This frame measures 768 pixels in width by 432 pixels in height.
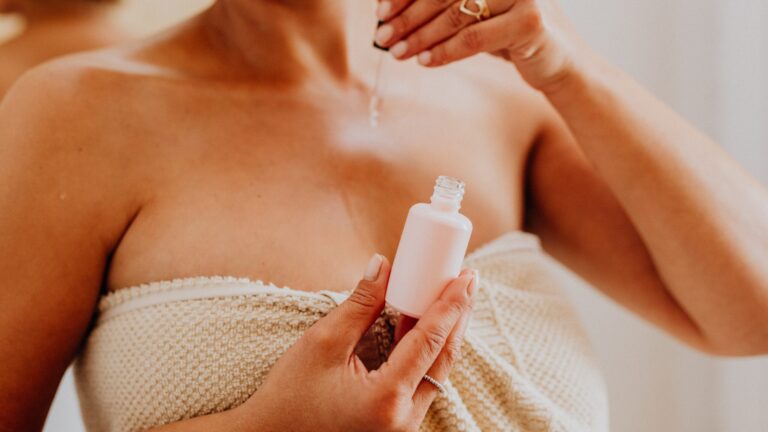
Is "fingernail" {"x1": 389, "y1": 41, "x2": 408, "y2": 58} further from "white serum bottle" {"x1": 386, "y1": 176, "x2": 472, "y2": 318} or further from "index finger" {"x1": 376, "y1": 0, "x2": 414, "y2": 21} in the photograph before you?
"white serum bottle" {"x1": 386, "y1": 176, "x2": 472, "y2": 318}

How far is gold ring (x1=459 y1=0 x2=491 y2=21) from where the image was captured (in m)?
0.71

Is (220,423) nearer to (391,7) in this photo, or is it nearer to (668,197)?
(391,7)

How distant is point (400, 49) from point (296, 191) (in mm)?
184

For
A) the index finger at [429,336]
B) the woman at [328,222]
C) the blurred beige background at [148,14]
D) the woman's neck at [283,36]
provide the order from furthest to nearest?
the blurred beige background at [148,14], the woman's neck at [283,36], the woman at [328,222], the index finger at [429,336]

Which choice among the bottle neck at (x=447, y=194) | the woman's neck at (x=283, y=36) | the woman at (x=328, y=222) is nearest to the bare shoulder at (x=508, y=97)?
the woman at (x=328, y=222)

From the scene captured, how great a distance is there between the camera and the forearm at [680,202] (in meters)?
0.85

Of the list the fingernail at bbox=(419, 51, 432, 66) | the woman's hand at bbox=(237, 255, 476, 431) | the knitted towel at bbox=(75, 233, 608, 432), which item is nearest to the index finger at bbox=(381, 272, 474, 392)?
the woman's hand at bbox=(237, 255, 476, 431)

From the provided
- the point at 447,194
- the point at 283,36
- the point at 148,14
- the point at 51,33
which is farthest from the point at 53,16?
the point at 447,194

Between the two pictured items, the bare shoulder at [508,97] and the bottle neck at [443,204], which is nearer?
the bottle neck at [443,204]

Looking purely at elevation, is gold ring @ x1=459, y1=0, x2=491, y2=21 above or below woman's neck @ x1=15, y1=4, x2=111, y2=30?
above

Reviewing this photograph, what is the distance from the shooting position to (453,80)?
0.94 m

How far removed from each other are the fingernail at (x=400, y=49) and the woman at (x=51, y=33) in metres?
0.55

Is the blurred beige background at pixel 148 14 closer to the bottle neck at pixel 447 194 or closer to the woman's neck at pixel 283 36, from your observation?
the woman's neck at pixel 283 36

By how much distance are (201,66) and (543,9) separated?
0.39 metres
